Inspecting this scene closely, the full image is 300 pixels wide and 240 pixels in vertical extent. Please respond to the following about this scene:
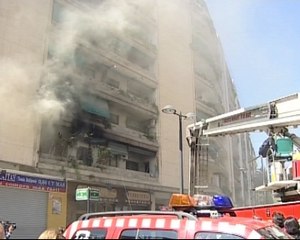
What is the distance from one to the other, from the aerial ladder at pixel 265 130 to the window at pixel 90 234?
197 inches

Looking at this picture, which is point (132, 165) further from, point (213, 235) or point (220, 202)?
point (213, 235)

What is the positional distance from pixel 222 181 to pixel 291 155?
21.1 metres

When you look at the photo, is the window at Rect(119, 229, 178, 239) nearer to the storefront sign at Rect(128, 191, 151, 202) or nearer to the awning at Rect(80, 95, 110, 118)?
the awning at Rect(80, 95, 110, 118)

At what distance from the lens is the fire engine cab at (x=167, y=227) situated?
291 cm

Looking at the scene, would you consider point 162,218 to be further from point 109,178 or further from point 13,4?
point 109,178

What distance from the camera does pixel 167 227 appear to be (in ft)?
10.00

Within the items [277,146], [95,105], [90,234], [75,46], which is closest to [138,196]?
[95,105]

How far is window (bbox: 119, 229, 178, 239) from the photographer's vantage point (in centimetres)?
298

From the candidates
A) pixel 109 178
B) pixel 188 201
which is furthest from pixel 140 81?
pixel 188 201

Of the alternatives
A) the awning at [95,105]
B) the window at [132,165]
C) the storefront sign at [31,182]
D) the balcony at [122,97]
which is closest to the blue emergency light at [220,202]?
the storefront sign at [31,182]

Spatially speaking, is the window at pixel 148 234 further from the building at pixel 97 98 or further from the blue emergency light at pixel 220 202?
the building at pixel 97 98

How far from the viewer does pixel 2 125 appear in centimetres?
1433

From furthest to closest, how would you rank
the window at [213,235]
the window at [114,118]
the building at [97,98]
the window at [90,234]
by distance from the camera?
the window at [114,118]
the building at [97,98]
the window at [90,234]
the window at [213,235]

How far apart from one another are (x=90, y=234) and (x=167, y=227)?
67 cm
